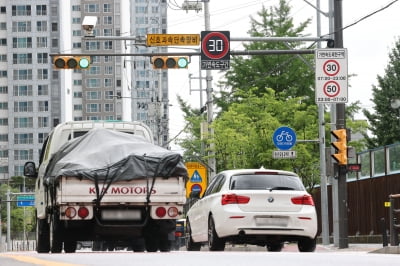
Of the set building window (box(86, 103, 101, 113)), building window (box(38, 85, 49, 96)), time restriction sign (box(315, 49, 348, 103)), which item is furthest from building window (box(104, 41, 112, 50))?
time restriction sign (box(315, 49, 348, 103))

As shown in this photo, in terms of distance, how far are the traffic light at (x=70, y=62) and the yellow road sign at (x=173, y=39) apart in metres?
1.74

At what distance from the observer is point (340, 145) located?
2692 centimetres

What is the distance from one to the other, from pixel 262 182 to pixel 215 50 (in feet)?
31.6

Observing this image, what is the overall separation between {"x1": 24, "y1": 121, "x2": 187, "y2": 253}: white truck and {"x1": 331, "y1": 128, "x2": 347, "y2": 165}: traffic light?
8583 millimetres

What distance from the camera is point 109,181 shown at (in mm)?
17812

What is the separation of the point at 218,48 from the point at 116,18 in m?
157

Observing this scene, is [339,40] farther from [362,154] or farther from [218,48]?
[362,154]

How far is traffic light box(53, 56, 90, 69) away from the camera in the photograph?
28.9 m

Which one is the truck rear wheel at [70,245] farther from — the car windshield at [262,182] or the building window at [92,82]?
the building window at [92,82]

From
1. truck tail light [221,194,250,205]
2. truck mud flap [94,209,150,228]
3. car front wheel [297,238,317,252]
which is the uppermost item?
truck tail light [221,194,250,205]

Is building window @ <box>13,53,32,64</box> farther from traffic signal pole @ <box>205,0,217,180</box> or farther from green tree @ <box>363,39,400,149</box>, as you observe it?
traffic signal pole @ <box>205,0,217,180</box>

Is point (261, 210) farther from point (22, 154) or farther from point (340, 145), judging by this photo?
point (22, 154)

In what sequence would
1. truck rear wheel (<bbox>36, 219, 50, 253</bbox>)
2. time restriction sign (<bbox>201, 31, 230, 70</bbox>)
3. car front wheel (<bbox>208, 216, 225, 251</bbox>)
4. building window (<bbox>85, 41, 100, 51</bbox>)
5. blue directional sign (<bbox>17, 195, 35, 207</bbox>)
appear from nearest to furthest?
1. car front wheel (<bbox>208, 216, 225, 251</bbox>)
2. truck rear wheel (<bbox>36, 219, 50, 253</bbox>)
3. time restriction sign (<bbox>201, 31, 230, 70</bbox>)
4. blue directional sign (<bbox>17, 195, 35, 207</bbox>)
5. building window (<bbox>85, 41, 100, 51</bbox>)

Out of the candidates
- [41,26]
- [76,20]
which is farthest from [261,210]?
[76,20]
